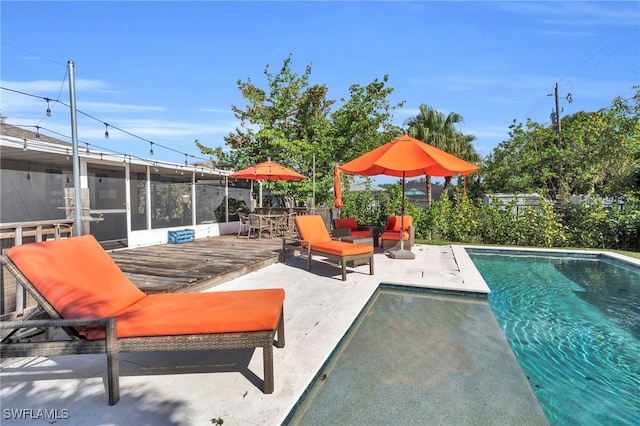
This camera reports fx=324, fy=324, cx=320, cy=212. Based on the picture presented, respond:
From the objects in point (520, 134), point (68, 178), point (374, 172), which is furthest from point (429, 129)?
point (68, 178)

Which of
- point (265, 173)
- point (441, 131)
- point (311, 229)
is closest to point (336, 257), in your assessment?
point (311, 229)

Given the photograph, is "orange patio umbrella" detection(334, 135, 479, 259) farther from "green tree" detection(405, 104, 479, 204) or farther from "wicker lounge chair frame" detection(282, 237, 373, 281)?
"green tree" detection(405, 104, 479, 204)

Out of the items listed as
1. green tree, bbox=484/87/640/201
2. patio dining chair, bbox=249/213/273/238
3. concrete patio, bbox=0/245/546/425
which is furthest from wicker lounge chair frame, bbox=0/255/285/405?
green tree, bbox=484/87/640/201

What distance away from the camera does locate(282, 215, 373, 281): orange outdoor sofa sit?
554 centimetres

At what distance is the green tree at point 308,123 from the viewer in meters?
12.2

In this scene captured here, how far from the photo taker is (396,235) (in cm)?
826

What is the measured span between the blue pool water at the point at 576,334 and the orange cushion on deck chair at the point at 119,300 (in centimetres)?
236

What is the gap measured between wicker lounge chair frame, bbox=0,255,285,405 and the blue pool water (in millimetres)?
2192

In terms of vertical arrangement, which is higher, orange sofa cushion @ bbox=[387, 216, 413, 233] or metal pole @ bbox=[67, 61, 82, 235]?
metal pole @ bbox=[67, 61, 82, 235]

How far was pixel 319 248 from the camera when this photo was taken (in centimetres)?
611

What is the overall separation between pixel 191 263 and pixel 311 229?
236cm

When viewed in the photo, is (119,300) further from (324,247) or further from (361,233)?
(361,233)

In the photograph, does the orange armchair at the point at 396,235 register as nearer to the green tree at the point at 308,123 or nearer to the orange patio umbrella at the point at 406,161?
the orange patio umbrella at the point at 406,161

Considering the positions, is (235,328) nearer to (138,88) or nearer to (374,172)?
(374,172)
